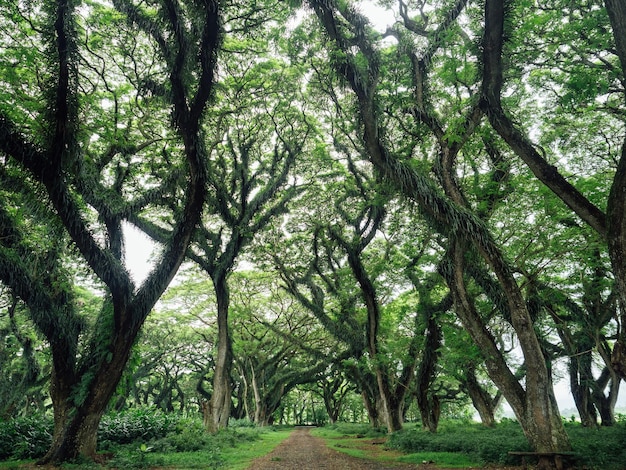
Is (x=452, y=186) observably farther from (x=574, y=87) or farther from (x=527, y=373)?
(x=527, y=373)

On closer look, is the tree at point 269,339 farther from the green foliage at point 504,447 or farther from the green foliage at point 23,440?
the green foliage at point 23,440

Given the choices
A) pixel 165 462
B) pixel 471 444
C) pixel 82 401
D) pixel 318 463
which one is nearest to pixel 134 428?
pixel 165 462

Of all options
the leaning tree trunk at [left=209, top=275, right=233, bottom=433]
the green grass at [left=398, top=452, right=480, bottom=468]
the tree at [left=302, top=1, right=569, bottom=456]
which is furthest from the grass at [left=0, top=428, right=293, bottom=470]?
the tree at [left=302, top=1, right=569, bottom=456]

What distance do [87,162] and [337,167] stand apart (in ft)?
29.2

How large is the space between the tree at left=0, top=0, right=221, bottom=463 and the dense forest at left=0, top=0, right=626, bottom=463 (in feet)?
0.17

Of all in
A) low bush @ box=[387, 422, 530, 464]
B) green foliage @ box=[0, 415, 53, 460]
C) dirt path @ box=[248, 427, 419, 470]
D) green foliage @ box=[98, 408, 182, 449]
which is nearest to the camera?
low bush @ box=[387, 422, 530, 464]

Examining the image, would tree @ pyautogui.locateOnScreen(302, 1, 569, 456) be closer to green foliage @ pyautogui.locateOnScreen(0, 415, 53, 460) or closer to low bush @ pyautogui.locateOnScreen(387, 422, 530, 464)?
low bush @ pyautogui.locateOnScreen(387, 422, 530, 464)

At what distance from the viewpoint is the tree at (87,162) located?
7.22 m

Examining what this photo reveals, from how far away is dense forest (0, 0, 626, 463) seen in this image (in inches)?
293

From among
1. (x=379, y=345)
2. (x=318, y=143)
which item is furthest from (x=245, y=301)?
(x=318, y=143)

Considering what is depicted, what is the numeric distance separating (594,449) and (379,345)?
8769 mm

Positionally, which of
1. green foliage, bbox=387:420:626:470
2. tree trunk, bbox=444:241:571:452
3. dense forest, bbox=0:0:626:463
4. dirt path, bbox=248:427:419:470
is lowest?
dirt path, bbox=248:427:419:470

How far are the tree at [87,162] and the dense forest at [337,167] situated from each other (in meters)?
0.05

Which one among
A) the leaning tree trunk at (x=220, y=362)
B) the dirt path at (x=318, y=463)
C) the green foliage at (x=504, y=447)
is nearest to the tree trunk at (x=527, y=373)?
the green foliage at (x=504, y=447)
